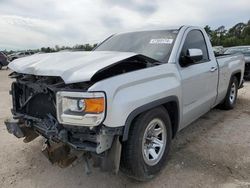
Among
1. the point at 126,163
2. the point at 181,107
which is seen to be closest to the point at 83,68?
the point at 126,163

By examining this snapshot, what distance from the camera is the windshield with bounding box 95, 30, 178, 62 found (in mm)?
3891

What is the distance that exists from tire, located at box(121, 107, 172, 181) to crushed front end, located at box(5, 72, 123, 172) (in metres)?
0.20

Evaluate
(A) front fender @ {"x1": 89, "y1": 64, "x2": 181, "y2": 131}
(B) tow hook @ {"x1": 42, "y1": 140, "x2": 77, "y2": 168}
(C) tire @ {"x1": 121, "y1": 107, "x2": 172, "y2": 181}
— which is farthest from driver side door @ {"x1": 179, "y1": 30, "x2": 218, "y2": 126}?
(B) tow hook @ {"x1": 42, "y1": 140, "x2": 77, "y2": 168}

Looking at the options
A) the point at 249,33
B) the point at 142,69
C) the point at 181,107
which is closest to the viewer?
the point at 142,69

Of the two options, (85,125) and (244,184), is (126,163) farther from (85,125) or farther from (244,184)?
(244,184)

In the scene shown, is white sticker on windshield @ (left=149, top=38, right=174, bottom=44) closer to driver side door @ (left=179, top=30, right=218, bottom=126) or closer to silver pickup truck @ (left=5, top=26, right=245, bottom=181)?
silver pickup truck @ (left=5, top=26, right=245, bottom=181)

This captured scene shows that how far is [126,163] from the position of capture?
3.05 m

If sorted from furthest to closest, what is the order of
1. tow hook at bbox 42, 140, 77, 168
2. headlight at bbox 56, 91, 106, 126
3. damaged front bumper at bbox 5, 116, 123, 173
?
tow hook at bbox 42, 140, 77, 168
damaged front bumper at bbox 5, 116, 123, 173
headlight at bbox 56, 91, 106, 126

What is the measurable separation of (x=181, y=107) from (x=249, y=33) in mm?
51030

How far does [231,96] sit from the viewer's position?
21.5ft

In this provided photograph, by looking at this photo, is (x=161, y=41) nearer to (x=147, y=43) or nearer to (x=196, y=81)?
(x=147, y=43)

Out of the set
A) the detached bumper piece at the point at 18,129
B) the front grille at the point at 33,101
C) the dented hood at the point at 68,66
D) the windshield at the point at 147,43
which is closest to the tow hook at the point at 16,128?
the detached bumper piece at the point at 18,129

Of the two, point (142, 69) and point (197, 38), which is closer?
point (142, 69)

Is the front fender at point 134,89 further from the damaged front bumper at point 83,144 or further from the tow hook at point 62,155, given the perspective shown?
the tow hook at point 62,155
